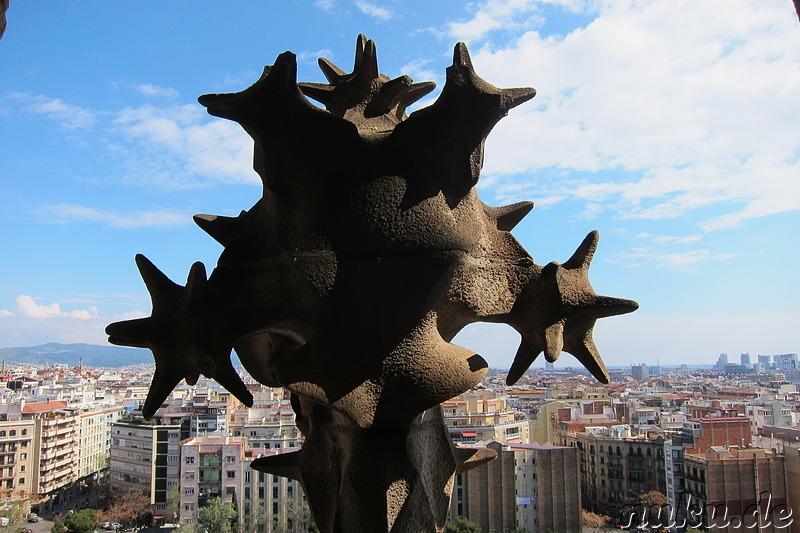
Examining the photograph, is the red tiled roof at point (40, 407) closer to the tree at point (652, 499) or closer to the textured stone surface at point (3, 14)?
the tree at point (652, 499)

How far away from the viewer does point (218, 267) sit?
3457 mm

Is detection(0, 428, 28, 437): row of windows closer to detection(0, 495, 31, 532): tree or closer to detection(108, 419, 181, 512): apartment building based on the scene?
detection(108, 419, 181, 512): apartment building

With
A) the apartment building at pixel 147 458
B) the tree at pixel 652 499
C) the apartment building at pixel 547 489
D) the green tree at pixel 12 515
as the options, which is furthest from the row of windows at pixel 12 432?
the tree at pixel 652 499

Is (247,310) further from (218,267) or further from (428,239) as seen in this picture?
(428,239)

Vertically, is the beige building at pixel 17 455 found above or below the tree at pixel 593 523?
above

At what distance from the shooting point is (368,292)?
11.1 feet

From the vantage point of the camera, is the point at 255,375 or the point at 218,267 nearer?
the point at 218,267

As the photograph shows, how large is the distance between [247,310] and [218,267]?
28 cm

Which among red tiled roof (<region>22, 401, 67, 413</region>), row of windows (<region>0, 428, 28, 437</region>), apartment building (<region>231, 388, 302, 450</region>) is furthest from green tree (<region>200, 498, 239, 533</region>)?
red tiled roof (<region>22, 401, 67, 413</region>)

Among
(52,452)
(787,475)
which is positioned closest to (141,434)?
(52,452)

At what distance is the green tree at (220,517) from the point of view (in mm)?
38875

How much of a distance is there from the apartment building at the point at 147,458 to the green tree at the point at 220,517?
718cm

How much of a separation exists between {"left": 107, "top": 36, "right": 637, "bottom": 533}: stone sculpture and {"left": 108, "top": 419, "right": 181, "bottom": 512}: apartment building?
4734 centimetres

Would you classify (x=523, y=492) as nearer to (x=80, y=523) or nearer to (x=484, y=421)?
(x=484, y=421)
